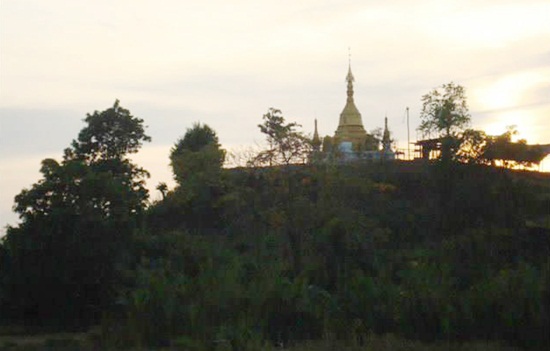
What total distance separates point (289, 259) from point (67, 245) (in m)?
6.78

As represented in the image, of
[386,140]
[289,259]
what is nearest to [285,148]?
[289,259]

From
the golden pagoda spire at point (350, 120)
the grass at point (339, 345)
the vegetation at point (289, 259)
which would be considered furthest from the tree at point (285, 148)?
the golden pagoda spire at point (350, 120)

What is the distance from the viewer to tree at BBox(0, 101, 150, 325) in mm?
24094

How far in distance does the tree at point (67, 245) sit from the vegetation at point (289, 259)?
41 mm

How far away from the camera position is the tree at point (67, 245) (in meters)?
24.1

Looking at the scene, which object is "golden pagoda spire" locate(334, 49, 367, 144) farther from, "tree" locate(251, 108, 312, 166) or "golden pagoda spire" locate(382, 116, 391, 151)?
"tree" locate(251, 108, 312, 166)

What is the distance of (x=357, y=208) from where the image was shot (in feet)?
95.7

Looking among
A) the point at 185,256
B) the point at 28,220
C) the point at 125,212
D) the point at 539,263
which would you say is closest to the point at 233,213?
the point at 185,256

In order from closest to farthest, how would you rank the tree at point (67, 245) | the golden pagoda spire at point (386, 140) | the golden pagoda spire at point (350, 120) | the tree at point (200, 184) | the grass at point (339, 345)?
the grass at point (339, 345)
the tree at point (67, 245)
the tree at point (200, 184)
the golden pagoda spire at point (386, 140)
the golden pagoda spire at point (350, 120)

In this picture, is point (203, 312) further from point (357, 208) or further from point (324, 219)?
point (357, 208)

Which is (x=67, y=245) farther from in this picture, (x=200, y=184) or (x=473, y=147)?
(x=473, y=147)

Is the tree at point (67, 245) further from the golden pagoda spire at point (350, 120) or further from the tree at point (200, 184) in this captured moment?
the golden pagoda spire at point (350, 120)

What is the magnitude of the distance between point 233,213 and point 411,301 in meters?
10.4

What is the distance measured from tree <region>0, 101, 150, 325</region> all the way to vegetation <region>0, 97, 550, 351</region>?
0.14 ft
